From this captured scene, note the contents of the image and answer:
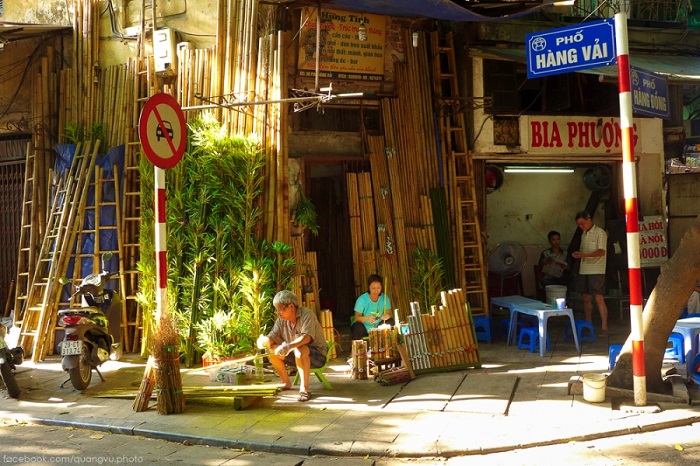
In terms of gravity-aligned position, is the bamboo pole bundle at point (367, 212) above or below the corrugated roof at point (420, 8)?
below

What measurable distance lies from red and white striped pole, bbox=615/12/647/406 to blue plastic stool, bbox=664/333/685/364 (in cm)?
171

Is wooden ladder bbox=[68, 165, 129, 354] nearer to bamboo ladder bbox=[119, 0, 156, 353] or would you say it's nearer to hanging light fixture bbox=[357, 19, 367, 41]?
bamboo ladder bbox=[119, 0, 156, 353]

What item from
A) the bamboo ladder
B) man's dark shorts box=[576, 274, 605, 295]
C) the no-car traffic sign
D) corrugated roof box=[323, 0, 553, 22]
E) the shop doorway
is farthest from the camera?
the shop doorway

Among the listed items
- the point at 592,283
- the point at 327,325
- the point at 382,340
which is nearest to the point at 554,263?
the point at 592,283

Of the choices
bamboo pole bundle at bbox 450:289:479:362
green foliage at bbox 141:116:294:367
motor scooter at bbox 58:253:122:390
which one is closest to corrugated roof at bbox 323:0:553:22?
green foliage at bbox 141:116:294:367

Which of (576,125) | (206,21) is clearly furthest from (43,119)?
(576,125)

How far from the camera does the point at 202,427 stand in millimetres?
6480

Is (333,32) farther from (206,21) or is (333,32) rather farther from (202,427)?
(202,427)

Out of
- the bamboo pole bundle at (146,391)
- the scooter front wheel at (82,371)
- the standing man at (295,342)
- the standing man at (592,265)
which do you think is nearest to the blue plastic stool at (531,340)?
the standing man at (592,265)

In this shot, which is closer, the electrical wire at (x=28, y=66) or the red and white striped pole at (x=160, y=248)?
the red and white striped pole at (x=160, y=248)

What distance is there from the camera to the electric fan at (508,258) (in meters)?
11.3

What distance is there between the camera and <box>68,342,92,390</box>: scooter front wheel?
7725 millimetres

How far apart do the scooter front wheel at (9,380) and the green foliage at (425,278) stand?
522 cm

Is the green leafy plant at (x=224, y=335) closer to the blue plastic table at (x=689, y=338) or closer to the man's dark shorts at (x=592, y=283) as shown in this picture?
the blue plastic table at (x=689, y=338)
